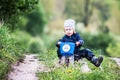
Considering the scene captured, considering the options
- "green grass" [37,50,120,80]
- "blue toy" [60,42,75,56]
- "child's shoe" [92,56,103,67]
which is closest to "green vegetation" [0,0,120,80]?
"green grass" [37,50,120,80]

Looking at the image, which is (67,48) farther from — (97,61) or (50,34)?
(50,34)

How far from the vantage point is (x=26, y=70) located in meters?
11.8

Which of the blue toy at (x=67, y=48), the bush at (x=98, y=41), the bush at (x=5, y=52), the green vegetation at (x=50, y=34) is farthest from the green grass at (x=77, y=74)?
the bush at (x=98, y=41)

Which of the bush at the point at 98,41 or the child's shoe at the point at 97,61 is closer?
the child's shoe at the point at 97,61

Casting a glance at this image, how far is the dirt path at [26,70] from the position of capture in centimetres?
1070

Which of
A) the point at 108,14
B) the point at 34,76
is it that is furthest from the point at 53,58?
the point at 108,14

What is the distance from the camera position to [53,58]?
12.9 m

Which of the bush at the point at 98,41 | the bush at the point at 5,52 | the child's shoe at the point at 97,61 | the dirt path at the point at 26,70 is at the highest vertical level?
the bush at the point at 5,52

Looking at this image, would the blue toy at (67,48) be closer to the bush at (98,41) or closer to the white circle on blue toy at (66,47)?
the white circle on blue toy at (66,47)

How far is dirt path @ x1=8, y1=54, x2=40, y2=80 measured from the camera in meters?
10.7

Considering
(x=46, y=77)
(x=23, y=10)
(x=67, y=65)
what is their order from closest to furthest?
(x=46, y=77) < (x=67, y=65) < (x=23, y=10)

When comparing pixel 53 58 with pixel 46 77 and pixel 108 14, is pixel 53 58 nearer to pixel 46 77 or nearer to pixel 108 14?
pixel 46 77

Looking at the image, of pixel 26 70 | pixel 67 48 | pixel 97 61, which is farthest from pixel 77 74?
pixel 26 70

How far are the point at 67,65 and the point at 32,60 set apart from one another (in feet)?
8.06
